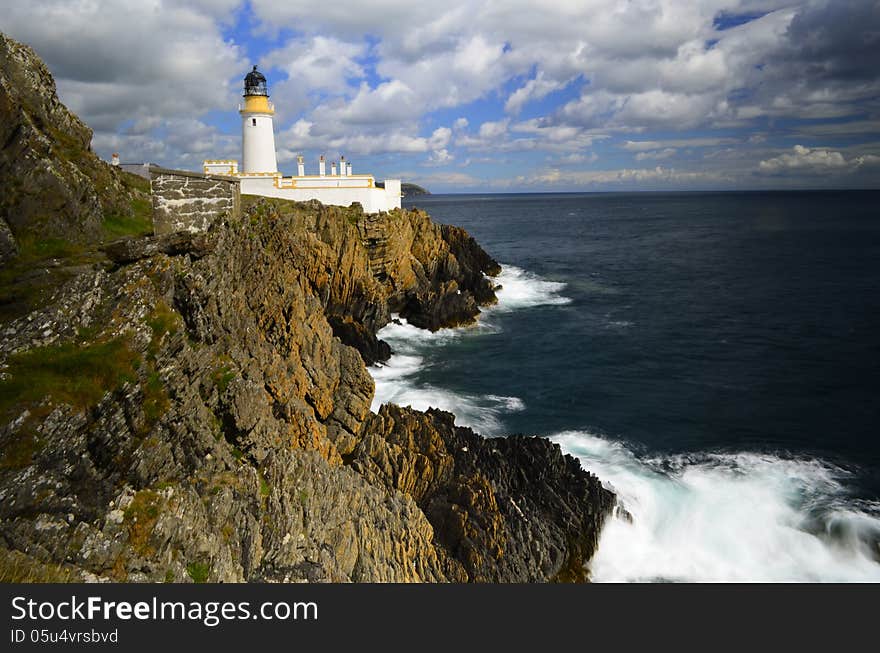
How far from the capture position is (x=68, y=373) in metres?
11.6

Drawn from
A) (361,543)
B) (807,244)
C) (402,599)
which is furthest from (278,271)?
(807,244)

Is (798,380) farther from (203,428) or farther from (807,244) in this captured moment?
(807,244)

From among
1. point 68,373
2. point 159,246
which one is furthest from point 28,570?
point 159,246

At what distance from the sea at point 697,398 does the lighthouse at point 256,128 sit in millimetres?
19582

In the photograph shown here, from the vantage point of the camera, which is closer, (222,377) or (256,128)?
(222,377)

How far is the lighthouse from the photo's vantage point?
48.8 meters

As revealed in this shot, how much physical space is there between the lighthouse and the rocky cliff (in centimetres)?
2631

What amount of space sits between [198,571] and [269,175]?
40.4m

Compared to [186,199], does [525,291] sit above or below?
below

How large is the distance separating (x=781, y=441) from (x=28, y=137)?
3225 centimetres

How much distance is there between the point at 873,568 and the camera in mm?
18125

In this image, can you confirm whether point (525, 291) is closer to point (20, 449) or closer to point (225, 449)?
point (225, 449)

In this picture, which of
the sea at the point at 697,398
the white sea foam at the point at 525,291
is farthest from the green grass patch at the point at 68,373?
the white sea foam at the point at 525,291

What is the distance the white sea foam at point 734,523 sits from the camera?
18531 mm
